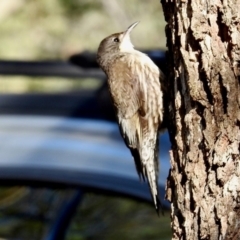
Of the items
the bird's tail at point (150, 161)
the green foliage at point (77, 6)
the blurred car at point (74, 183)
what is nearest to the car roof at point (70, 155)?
the blurred car at point (74, 183)

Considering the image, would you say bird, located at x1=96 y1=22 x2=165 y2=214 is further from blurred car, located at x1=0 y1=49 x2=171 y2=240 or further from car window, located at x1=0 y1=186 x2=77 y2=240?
car window, located at x1=0 y1=186 x2=77 y2=240

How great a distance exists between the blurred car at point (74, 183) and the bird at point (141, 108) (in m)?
0.73

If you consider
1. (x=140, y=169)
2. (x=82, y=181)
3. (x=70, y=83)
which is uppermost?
(x=140, y=169)

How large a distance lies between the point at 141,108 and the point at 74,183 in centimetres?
107

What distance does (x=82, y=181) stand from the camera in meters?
5.27

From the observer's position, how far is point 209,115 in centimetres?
292

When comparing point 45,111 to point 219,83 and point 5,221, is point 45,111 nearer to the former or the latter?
point 5,221

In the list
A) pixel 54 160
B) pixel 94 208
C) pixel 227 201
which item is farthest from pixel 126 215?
pixel 227 201

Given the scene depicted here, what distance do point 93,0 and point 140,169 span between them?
9.66 m

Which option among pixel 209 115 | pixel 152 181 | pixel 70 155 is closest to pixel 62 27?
pixel 70 155

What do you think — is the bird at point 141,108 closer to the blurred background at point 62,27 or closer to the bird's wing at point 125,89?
the bird's wing at point 125,89

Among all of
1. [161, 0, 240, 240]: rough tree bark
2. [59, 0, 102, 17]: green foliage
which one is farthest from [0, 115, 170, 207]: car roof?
[59, 0, 102, 17]: green foliage

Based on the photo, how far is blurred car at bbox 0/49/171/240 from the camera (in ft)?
17.0

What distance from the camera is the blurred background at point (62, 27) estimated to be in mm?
13281
